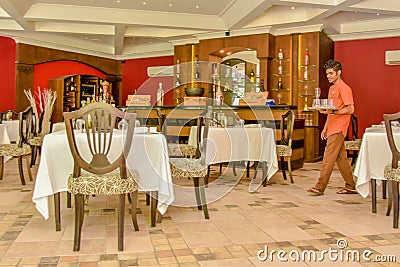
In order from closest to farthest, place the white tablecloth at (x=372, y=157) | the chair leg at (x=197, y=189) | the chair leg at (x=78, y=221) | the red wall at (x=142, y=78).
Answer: the chair leg at (x=78, y=221), the chair leg at (x=197, y=189), the white tablecloth at (x=372, y=157), the red wall at (x=142, y=78)

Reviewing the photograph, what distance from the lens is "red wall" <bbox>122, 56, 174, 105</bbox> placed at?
38.0ft

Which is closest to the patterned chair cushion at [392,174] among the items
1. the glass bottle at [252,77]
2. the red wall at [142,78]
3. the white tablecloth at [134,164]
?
the white tablecloth at [134,164]

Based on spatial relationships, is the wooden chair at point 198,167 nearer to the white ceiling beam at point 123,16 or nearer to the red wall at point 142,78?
the white ceiling beam at point 123,16

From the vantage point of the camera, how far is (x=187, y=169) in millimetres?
3490

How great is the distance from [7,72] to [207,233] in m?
8.57

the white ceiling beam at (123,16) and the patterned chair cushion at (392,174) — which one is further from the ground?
the white ceiling beam at (123,16)

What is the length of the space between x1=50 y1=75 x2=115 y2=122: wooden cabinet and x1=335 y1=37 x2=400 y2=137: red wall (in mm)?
6350

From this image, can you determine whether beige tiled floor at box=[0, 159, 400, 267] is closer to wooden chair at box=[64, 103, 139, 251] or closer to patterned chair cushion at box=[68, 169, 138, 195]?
wooden chair at box=[64, 103, 139, 251]

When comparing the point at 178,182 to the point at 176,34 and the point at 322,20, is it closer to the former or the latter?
the point at 322,20

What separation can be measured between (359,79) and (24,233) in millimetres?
8144

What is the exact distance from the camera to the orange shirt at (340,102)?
4410 mm

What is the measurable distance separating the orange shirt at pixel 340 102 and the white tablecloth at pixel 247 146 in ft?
3.12

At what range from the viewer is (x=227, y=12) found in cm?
834

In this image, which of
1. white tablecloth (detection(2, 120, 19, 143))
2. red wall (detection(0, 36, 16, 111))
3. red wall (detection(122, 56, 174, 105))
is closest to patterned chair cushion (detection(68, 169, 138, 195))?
white tablecloth (detection(2, 120, 19, 143))
